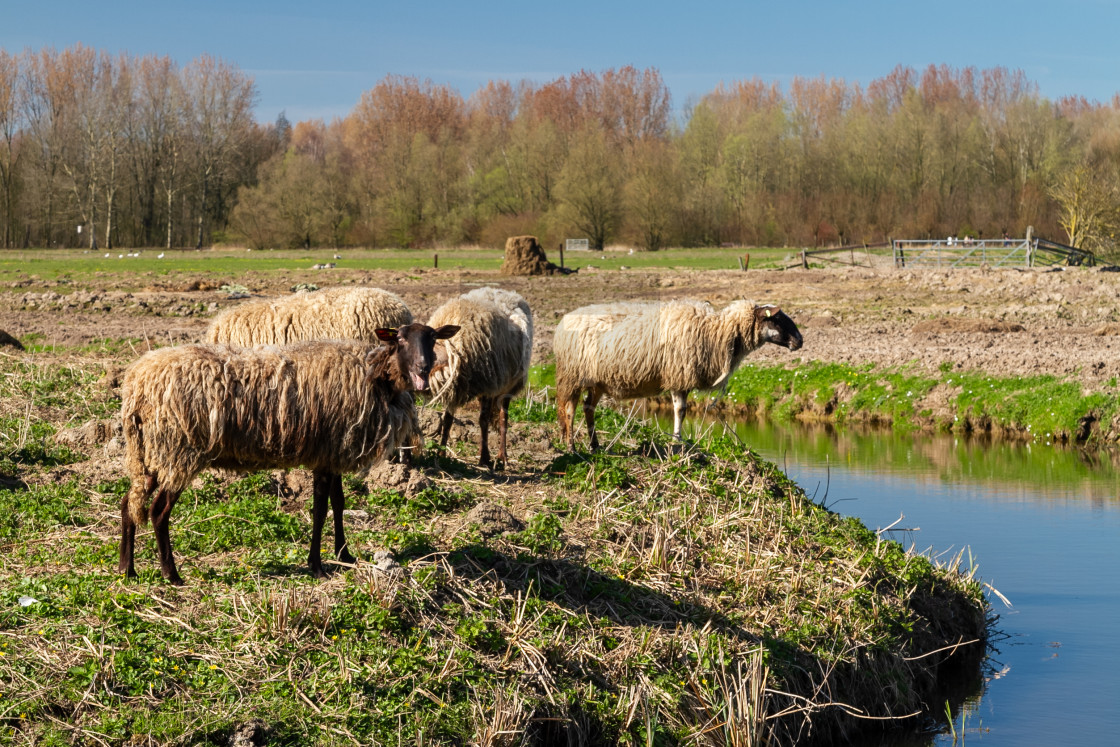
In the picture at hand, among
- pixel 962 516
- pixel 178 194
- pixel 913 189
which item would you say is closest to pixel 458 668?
pixel 962 516

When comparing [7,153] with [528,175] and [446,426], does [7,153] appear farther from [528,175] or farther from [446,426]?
[446,426]

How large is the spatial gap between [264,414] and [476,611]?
1.90 metres

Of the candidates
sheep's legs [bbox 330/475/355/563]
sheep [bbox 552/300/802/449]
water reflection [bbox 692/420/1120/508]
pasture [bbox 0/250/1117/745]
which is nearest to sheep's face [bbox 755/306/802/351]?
sheep [bbox 552/300/802/449]

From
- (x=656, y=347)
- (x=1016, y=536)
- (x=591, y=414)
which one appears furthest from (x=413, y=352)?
(x=1016, y=536)

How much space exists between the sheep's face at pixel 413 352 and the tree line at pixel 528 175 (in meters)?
70.0

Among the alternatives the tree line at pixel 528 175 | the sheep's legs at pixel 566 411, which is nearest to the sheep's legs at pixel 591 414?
the sheep's legs at pixel 566 411

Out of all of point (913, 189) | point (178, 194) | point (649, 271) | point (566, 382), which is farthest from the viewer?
point (178, 194)

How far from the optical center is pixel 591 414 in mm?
12625

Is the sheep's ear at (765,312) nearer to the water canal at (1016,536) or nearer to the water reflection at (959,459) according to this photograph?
the water canal at (1016,536)

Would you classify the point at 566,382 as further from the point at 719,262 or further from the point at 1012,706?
the point at 719,262

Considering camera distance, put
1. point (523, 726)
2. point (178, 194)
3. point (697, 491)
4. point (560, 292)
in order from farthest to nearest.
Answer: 1. point (178, 194)
2. point (560, 292)
3. point (697, 491)
4. point (523, 726)

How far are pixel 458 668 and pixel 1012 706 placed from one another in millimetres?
4957

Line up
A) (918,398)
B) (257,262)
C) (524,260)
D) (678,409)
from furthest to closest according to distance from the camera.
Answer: (257,262), (524,260), (918,398), (678,409)

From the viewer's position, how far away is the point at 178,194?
295 ft
